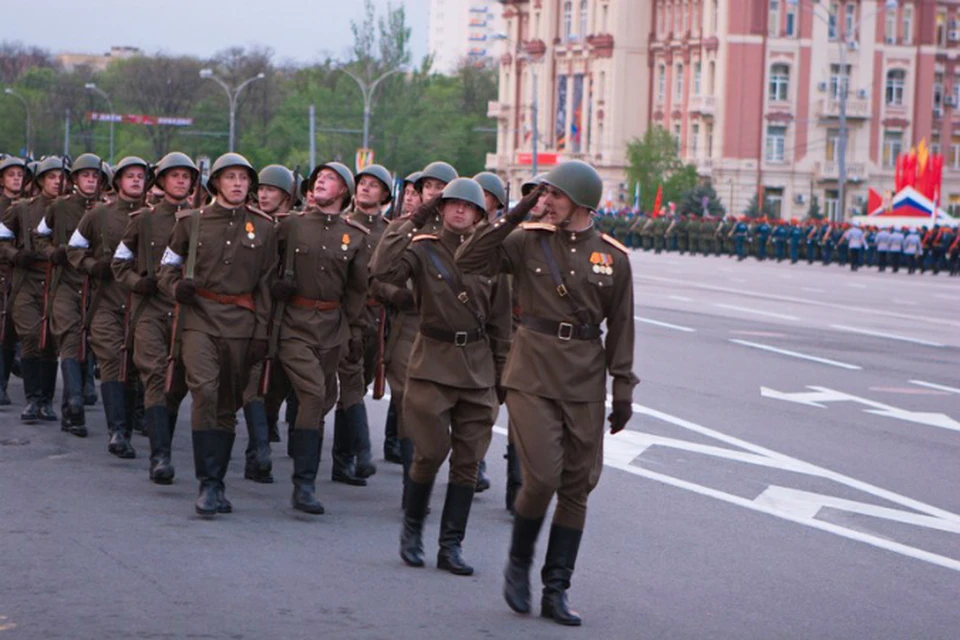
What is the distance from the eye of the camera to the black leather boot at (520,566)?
324 inches

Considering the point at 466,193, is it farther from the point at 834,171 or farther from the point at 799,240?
the point at 834,171

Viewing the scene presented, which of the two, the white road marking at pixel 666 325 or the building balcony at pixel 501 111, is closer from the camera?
the white road marking at pixel 666 325

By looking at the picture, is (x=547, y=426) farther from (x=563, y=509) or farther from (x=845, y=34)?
(x=845, y=34)

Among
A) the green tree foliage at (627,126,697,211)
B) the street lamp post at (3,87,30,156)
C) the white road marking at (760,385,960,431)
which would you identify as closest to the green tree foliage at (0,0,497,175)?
the street lamp post at (3,87,30,156)

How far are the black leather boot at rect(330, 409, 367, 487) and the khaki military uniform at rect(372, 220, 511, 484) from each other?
2.44 meters

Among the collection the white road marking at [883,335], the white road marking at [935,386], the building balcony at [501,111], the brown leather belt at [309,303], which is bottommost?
the white road marking at [883,335]

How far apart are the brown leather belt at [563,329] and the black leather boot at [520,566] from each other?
79 centimetres

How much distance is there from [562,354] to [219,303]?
2987 mm

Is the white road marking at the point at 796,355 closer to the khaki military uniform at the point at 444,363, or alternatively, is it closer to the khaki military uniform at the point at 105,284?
the khaki military uniform at the point at 105,284

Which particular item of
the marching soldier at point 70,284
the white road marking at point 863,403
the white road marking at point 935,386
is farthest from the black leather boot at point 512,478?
the white road marking at point 935,386

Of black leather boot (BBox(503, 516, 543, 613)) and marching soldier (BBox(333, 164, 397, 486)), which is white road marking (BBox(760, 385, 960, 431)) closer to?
marching soldier (BBox(333, 164, 397, 486))

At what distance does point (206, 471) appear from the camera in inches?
411

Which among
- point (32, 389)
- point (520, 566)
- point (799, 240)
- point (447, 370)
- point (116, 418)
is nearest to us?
point (520, 566)

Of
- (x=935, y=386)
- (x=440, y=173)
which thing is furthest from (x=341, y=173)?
(x=935, y=386)
